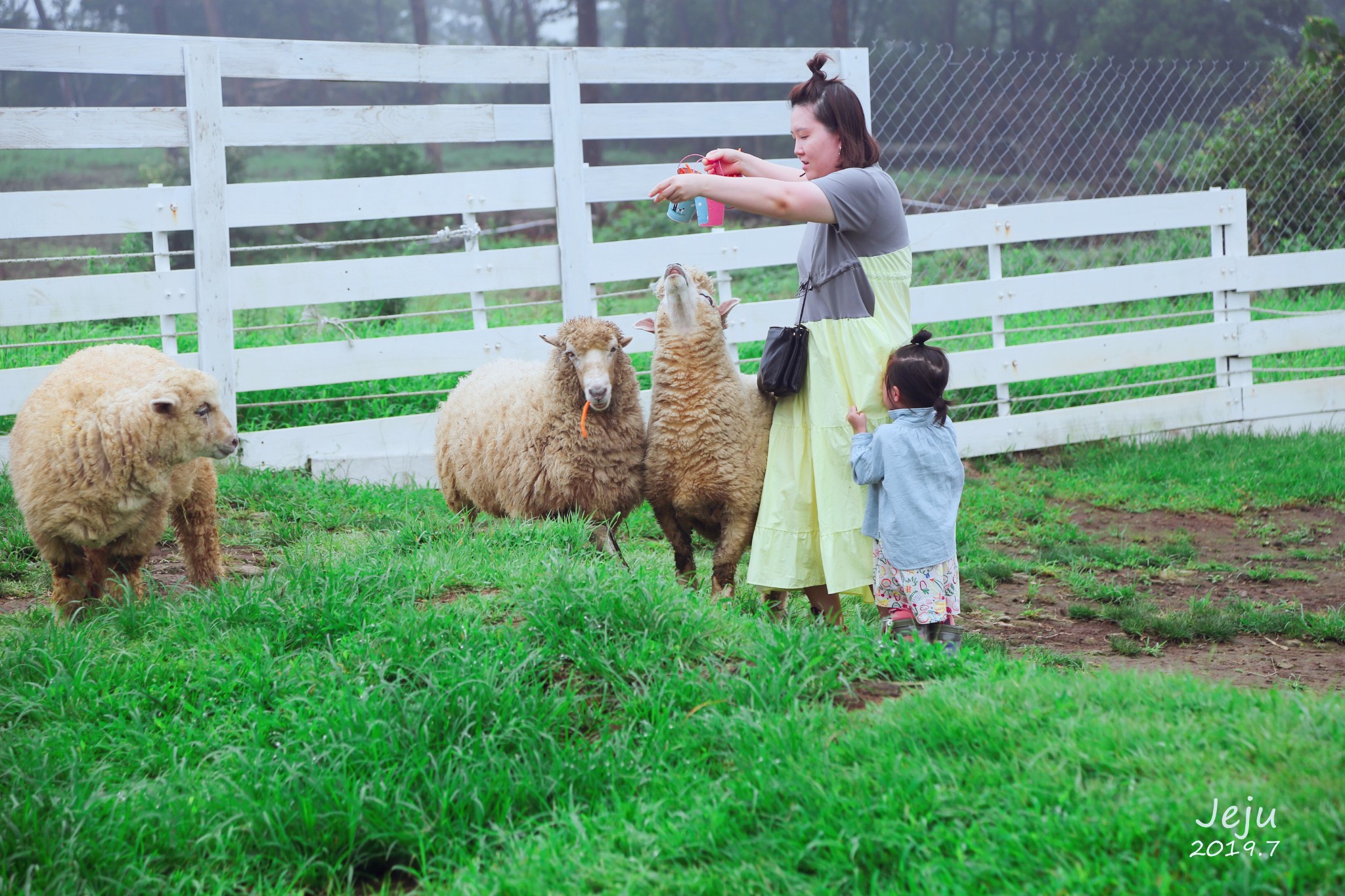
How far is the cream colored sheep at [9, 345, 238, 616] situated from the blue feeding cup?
6.23 ft

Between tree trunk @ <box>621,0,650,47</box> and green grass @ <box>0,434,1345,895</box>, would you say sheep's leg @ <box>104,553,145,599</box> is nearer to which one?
green grass @ <box>0,434,1345,895</box>

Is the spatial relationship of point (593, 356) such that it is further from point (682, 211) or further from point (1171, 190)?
point (1171, 190)

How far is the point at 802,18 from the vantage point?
69.5 ft

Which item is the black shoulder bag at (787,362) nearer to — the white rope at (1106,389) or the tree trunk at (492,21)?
the white rope at (1106,389)

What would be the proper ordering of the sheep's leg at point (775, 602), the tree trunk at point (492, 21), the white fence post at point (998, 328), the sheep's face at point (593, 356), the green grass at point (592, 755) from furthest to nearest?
1. the tree trunk at point (492, 21)
2. the white fence post at point (998, 328)
3. the sheep's face at point (593, 356)
4. the sheep's leg at point (775, 602)
5. the green grass at point (592, 755)

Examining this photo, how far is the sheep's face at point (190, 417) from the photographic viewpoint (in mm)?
3953

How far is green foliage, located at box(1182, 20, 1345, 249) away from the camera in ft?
32.0

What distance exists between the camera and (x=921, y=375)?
3.46 metres

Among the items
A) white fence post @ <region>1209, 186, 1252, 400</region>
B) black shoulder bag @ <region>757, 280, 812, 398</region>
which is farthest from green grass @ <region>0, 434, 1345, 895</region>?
white fence post @ <region>1209, 186, 1252, 400</region>

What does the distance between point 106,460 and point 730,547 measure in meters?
2.38

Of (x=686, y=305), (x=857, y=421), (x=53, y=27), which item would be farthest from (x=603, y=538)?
(x=53, y=27)

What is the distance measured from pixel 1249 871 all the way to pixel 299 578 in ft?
9.46

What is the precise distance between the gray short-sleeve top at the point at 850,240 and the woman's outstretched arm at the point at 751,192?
0.10 meters

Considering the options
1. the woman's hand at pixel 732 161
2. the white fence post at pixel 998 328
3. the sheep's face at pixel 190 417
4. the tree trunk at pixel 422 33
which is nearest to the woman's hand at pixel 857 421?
the woman's hand at pixel 732 161
